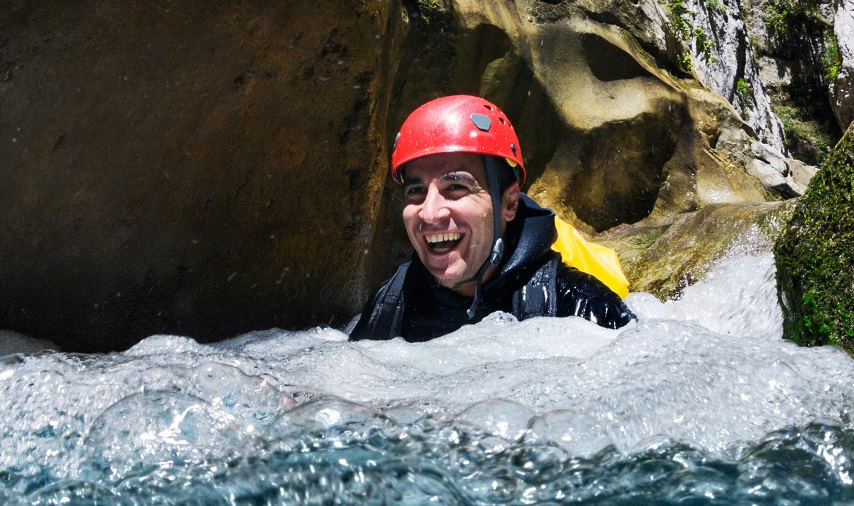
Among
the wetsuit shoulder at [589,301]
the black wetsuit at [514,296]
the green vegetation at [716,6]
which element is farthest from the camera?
the green vegetation at [716,6]

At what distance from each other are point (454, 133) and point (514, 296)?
72 centimetres

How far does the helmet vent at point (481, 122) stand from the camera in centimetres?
372

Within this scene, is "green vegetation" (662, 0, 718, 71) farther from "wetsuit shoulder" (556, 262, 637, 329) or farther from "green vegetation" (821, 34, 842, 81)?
"wetsuit shoulder" (556, 262, 637, 329)

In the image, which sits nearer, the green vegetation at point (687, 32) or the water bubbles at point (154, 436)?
the water bubbles at point (154, 436)

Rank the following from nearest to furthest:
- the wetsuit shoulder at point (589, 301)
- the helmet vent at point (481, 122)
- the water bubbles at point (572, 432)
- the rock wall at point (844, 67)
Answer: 1. the water bubbles at point (572, 432)
2. the wetsuit shoulder at point (589, 301)
3. the helmet vent at point (481, 122)
4. the rock wall at point (844, 67)

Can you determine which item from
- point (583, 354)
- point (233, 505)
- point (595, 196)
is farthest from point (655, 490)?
point (595, 196)

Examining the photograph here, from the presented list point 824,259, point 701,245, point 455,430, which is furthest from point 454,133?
point 701,245

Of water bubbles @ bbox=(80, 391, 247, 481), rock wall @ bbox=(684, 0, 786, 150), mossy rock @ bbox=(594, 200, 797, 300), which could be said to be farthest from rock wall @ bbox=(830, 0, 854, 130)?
water bubbles @ bbox=(80, 391, 247, 481)

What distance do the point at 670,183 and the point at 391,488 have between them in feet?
22.7

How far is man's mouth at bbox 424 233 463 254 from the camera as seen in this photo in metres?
3.67

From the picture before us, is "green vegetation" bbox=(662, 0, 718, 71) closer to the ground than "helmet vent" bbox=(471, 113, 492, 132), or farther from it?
closer to the ground

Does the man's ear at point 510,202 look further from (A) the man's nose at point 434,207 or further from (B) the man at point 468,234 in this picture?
(A) the man's nose at point 434,207

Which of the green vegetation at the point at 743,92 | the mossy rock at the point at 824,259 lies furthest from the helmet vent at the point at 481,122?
the green vegetation at the point at 743,92

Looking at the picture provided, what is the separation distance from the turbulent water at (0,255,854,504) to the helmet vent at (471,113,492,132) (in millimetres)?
1435
